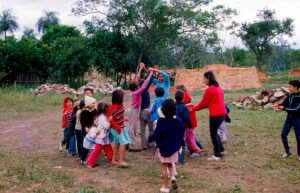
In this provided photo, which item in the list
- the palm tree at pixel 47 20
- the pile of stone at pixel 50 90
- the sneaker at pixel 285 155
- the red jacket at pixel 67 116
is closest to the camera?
the sneaker at pixel 285 155

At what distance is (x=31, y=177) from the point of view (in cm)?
434

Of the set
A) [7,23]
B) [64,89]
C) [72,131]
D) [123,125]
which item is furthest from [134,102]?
[7,23]

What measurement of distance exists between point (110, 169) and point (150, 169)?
705mm

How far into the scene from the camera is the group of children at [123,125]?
3.86 m

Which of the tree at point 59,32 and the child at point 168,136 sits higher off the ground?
the tree at point 59,32

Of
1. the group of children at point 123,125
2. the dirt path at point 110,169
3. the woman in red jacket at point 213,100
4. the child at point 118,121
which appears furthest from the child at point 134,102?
the woman in red jacket at point 213,100

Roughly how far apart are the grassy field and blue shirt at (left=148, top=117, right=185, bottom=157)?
22.6 inches

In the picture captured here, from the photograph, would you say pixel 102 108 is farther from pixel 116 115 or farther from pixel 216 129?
pixel 216 129

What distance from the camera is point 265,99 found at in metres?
11.9

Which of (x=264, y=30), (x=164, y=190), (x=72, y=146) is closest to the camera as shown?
(x=164, y=190)

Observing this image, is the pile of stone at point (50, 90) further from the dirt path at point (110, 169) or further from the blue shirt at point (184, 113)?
the blue shirt at point (184, 113)

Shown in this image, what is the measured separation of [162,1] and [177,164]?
19151 mm

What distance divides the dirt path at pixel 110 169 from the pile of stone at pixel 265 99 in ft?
22.2

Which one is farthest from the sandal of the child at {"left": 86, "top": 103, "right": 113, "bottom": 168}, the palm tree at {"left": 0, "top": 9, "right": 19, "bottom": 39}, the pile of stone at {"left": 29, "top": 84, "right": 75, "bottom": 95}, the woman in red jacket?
the palm tree at {"left": 0, "top": 9, "right": 19, "bottom": 39}
